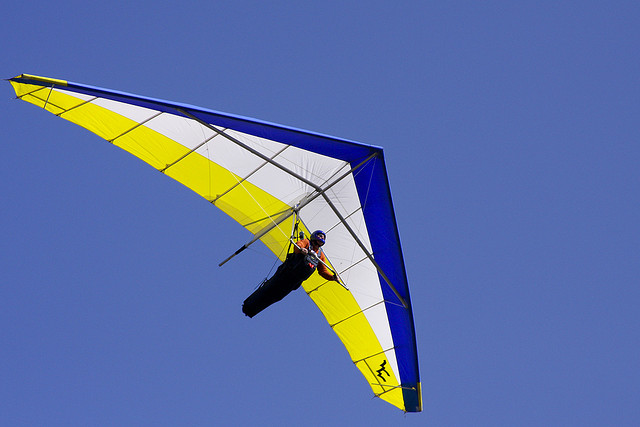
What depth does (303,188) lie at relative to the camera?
15172mm

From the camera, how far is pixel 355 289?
54.9 ft

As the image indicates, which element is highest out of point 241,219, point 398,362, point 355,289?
point 241,219

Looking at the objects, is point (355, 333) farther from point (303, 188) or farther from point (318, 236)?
point (318, 236)

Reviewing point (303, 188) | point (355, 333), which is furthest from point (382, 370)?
point (303, 188)

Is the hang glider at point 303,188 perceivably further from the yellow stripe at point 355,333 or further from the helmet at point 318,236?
the helmet at point 318,236

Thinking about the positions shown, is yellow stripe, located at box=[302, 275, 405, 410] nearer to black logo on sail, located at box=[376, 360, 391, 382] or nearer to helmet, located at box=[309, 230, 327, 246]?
black logo on sail, located at box=[376, 360, 391, 382]

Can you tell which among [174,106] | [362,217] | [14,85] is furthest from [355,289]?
[14,85]

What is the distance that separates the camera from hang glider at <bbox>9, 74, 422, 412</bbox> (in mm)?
13484

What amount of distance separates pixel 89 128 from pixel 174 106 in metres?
2.56

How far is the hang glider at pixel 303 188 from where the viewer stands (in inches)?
531

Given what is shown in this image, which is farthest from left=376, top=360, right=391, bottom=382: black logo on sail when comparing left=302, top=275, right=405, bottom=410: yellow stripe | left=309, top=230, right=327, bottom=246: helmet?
left=309, top=230, right=327, bottom=246: helmet

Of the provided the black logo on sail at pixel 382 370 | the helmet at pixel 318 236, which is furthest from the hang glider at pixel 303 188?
the helmet at pixel 318 236

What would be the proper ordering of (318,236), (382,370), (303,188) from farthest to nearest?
(382,370) < (303,188) < (318,236)

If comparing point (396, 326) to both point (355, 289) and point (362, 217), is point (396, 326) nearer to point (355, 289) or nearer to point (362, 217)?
point (355, 289)
